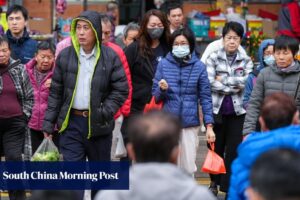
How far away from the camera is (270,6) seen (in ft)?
53.5

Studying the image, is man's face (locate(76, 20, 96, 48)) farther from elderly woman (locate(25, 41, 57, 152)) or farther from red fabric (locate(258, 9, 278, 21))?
red fabric (locate(258, 9, 278, 21))

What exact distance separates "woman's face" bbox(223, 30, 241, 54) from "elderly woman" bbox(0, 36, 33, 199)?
221 cm

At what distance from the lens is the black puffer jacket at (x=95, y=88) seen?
8.28 metres

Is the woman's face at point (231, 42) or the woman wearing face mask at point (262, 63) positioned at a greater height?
the woman's face at point (231, 42)

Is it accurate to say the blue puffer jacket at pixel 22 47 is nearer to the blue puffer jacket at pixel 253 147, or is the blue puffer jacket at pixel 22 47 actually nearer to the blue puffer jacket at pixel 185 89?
the blue puffer jacket at pixel 185 89

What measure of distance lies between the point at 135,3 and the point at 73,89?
7.99 meters

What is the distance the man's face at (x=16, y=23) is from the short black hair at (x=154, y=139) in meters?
6.68

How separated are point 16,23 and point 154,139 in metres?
6.83

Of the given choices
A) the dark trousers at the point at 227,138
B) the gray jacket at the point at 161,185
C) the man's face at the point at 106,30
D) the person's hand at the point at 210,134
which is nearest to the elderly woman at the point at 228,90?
the dark trousers at the point at 227,138

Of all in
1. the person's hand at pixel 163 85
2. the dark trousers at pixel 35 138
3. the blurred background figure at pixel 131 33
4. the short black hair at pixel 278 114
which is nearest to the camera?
the short black hair at pixel 278 114

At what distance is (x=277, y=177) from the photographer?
12.0 ft

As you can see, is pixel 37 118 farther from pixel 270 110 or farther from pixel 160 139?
pixel 160 139

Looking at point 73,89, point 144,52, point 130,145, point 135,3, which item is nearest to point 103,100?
point 73,89

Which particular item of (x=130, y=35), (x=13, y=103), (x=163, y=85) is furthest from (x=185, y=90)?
(x=130, y=35)
